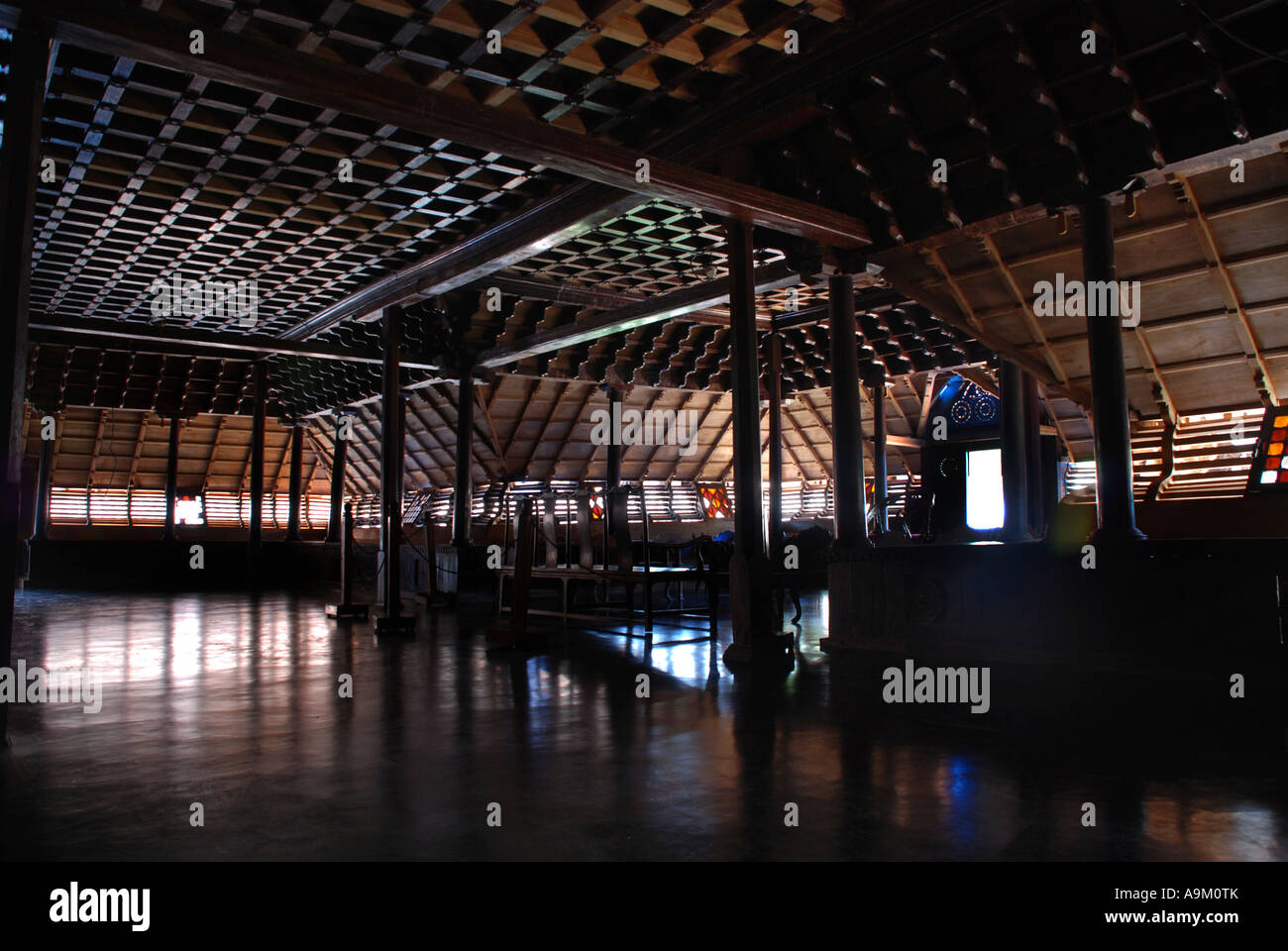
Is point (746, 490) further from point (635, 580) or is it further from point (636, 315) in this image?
Answer: point (636, 315)

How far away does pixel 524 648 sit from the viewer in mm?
9070

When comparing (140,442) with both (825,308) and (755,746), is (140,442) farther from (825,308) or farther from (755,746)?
(755,746)

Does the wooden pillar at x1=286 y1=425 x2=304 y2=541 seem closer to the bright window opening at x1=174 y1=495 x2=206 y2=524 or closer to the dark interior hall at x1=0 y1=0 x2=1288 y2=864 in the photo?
the dark interior hall at x1=0 y1=0 x2=1288 y2=864

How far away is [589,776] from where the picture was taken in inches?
167

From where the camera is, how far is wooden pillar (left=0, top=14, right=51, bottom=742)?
504cm

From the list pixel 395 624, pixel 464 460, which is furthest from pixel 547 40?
pixel 464 460

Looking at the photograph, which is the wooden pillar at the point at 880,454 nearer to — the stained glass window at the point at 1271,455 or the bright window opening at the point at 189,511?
the stained glass window at the point at 1271,455

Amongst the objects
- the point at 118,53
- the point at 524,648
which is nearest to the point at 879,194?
the point at 524,648

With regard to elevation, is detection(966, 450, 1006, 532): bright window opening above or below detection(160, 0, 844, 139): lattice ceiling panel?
below

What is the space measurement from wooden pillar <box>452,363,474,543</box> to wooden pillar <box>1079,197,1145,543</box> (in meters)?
11.3

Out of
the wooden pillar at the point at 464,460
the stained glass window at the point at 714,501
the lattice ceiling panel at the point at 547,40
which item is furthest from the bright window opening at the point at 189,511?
the lattice ceiling panel at the point at 547,40

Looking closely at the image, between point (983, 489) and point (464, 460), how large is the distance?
11847 mm

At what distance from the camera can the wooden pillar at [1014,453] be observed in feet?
42.1

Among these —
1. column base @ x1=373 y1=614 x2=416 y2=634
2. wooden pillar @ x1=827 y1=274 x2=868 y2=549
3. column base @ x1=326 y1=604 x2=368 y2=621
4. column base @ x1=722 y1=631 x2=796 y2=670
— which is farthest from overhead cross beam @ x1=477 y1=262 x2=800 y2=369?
column base @ x1=373 y1=614 x2=416 y2=634
